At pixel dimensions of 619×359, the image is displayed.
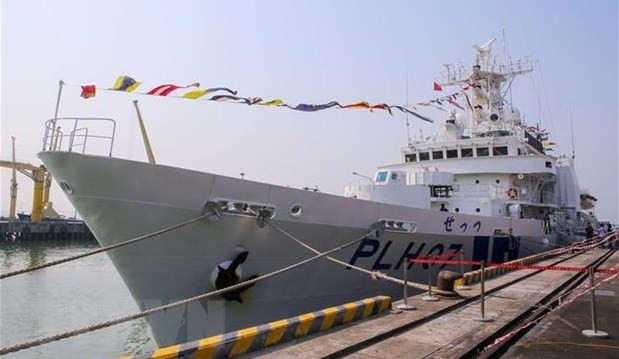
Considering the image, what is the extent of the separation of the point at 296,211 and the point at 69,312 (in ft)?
→ 30.8

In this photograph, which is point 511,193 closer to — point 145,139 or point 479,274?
point 479,274

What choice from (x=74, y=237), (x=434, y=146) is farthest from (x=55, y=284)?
(x=74, y=237)

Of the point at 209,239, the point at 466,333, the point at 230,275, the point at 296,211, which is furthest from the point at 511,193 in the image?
the point at 209,239

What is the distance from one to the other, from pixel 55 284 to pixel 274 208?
1510cm

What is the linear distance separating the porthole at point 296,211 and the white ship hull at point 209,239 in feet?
0.24

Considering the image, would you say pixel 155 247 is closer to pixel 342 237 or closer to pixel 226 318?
pixel 226 318

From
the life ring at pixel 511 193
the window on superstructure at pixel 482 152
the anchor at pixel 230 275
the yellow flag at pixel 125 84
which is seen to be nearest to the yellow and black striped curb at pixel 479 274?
the life ring at pixel 511 193

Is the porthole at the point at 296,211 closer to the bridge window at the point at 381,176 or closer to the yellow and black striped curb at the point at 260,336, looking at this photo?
the yellow and black striped curb at the point at 260,336

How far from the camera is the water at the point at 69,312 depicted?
982 cm

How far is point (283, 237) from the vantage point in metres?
7.32

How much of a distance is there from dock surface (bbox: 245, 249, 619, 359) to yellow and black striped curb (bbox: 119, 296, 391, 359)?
123 millimetres

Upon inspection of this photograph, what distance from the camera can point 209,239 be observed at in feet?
21.8

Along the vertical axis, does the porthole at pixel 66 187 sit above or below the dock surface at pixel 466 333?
above

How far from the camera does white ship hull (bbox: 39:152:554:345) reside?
6070mm
